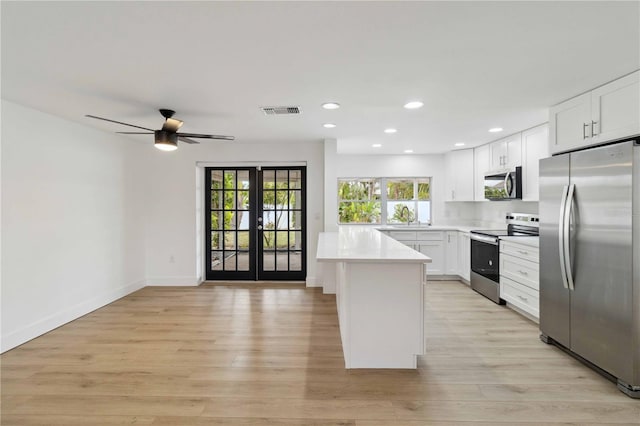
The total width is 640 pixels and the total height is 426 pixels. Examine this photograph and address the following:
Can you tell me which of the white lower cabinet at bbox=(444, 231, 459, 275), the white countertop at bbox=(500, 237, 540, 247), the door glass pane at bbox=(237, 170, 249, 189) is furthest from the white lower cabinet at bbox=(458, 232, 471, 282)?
the door glass pane at bbox=(237, 170, 249, 189)

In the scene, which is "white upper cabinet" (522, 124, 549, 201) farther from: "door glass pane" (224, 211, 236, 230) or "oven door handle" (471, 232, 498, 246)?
"door glass pane" (224, 211, 236, 230)

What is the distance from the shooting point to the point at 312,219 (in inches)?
220

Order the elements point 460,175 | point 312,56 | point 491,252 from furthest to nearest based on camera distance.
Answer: point 460,175 → point 491,252 → point 312,56

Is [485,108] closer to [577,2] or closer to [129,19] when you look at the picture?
[577,2]

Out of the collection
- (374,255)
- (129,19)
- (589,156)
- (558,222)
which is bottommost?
(374,255)

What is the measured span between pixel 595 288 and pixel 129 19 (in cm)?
354

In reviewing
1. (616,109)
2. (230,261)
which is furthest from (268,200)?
(616,109)

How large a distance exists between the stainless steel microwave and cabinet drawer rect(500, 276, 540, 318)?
1150 mm

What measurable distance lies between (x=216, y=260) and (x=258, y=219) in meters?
1.02

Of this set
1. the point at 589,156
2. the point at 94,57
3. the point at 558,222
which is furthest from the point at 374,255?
the point at 94,57

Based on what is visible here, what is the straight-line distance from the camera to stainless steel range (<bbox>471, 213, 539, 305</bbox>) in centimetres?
461

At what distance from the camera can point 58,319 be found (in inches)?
150

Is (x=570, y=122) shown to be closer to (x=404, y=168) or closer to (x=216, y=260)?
(x=404, y=168)

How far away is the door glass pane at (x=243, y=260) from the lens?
19.3 ft
